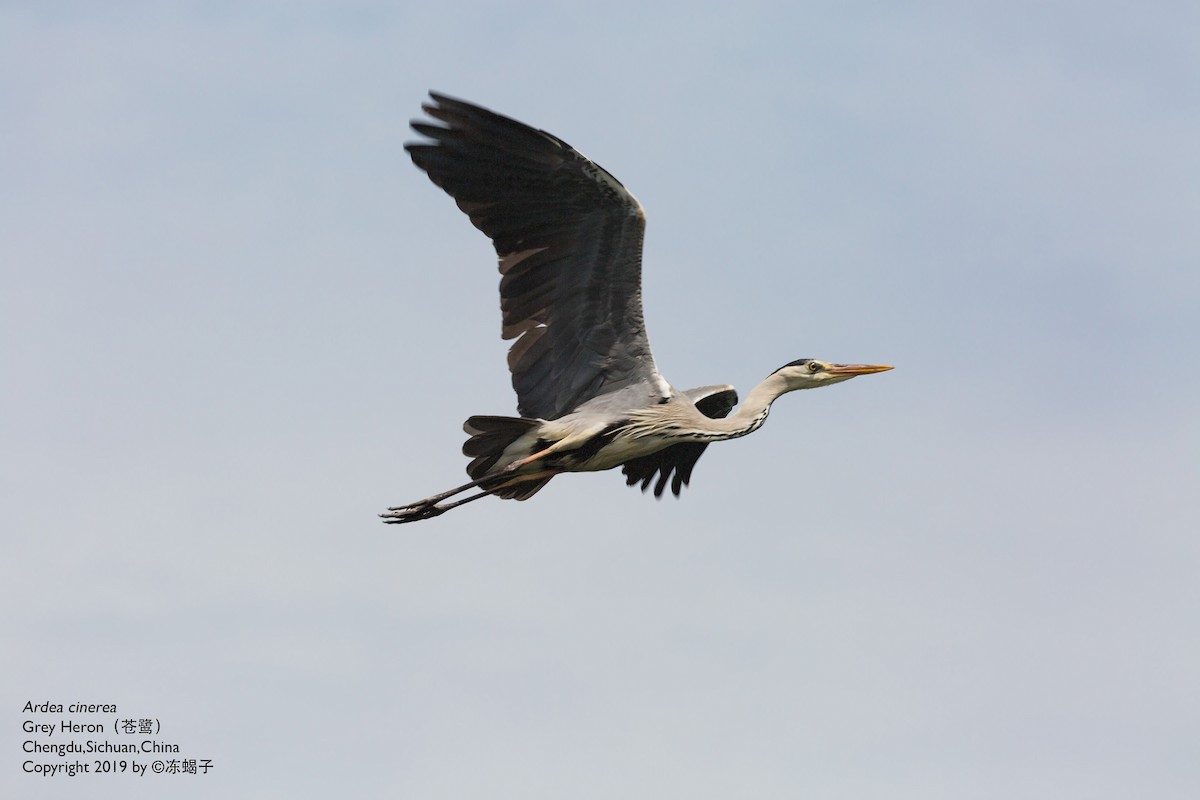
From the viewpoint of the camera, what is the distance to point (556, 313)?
13.8 meters

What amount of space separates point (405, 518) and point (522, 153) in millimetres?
3074

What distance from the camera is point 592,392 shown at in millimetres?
14109

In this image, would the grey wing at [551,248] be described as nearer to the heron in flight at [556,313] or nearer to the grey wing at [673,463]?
the heron in flight at [556,313]

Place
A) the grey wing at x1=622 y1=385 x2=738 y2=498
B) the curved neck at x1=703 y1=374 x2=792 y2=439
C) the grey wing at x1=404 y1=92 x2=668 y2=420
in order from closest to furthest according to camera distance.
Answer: the grey wing at x1=404 y1=92 x2=668 y2=420 → the curved neck at x1=703 y1=374 x2=792 y2=439 → the grey wing at x1=622 y1=385 x2=738 y2=498

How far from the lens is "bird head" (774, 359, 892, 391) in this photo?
1523 centimetres

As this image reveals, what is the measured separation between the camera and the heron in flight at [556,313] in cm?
1313

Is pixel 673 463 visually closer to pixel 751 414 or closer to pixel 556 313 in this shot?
pixel 751 414

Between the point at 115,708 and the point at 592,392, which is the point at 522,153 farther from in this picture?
the point at 115,708

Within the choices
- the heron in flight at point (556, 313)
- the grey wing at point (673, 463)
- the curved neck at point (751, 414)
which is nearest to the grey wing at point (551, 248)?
the heron in flight at point (556, 313)

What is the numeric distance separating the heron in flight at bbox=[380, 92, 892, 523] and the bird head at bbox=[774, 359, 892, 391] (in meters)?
0.56

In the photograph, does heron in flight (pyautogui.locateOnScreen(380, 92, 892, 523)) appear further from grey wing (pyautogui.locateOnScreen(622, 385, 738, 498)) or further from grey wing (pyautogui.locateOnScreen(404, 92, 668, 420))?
grey wing (pyautogui.locateOnScreen(622, 385, 738, 498))

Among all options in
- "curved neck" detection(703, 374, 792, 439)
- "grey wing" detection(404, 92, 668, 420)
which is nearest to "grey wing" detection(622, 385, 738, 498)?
"curved neck" detection(703, 374, 792, 439)

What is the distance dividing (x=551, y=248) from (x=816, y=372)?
10.0 feet

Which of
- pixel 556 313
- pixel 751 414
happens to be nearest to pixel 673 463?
pixel 751 414
